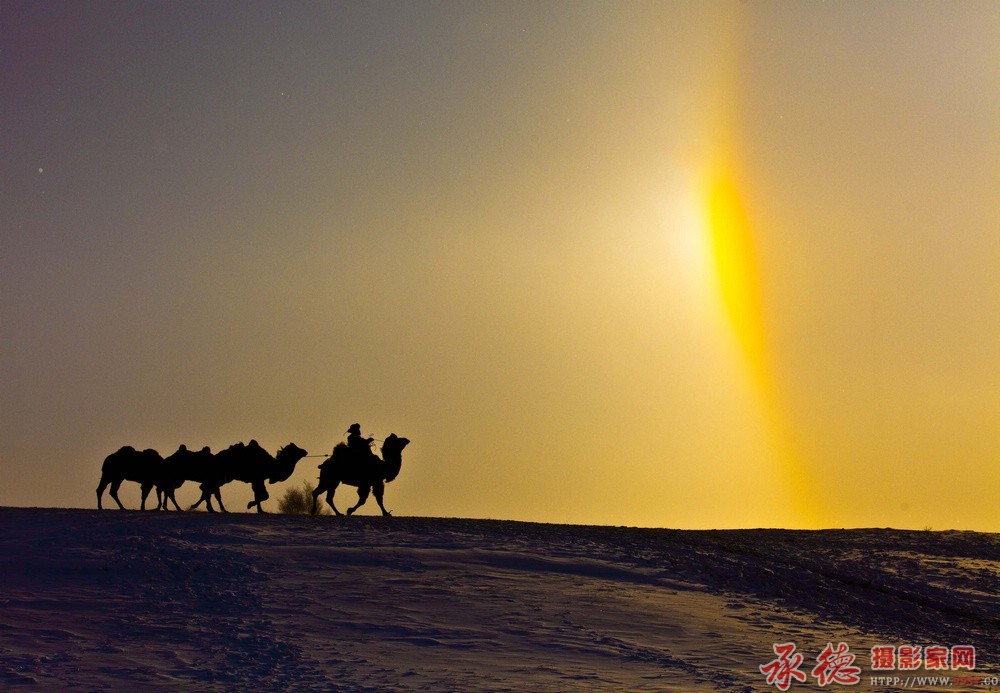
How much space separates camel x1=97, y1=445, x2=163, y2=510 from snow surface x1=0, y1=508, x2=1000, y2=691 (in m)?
4.69

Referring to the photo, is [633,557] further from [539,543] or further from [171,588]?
[171,588]

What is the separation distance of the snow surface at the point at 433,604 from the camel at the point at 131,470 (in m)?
4.69

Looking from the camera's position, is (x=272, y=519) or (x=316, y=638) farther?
(x=272, y=519)

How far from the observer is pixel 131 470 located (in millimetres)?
32094

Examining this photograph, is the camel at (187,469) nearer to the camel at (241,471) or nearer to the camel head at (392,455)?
the camel at (241,471)

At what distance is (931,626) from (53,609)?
1395 centimetres

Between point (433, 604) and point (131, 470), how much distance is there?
15.7 m

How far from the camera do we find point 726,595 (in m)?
21.4

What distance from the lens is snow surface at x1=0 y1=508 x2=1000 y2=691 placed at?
599 inches

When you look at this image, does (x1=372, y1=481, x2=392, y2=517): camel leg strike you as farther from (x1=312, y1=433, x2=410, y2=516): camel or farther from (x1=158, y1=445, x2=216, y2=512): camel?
(x1=158, y1=445, x2=216, y2=512): camel

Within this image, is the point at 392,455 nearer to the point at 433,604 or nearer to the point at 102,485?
the point at 102,485

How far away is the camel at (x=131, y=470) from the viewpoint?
105 ft

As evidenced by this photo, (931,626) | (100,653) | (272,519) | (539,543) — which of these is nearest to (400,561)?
(539,543)

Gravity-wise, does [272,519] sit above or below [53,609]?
above
